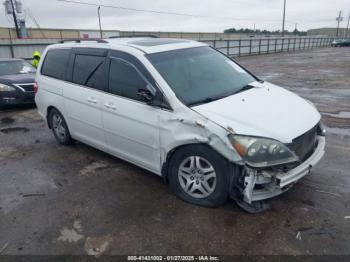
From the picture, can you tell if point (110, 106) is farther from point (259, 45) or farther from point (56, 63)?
point (259, 45)

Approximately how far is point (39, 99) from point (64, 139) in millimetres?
956

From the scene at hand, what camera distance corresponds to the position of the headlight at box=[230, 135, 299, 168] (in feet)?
9.44

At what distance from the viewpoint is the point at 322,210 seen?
3250 millimetres

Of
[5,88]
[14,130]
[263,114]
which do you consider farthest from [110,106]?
[5,88]

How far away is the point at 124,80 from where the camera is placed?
12.7 feet

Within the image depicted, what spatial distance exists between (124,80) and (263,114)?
175cm

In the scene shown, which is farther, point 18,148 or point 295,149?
point 18,148

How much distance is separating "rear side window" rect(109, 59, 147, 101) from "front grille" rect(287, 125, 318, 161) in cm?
177

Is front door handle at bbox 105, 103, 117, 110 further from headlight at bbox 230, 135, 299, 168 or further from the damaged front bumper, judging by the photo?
the damaged front bumper

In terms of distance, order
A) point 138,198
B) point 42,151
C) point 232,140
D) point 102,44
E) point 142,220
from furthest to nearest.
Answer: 1. point 42,151
2. point 102,44
3. point 138,198
4. point 142,220
5. point 232,140

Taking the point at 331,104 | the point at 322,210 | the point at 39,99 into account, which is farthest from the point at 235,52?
the point at 322,210

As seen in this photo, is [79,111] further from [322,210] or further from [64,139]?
[322,210]

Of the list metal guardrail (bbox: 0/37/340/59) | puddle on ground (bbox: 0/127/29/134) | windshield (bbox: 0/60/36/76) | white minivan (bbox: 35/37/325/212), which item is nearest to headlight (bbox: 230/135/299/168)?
white minivan (bbox: 35/37/325/212)

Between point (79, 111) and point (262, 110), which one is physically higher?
point (262, 110)
